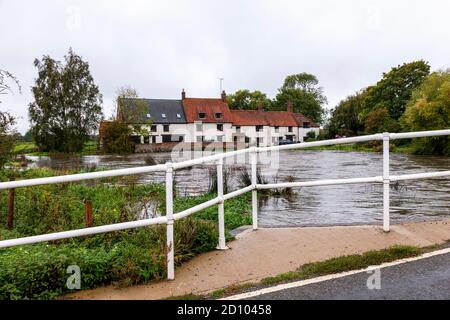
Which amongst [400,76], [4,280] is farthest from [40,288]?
[400,76]

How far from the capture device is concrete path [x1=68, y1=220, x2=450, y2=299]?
4500mm

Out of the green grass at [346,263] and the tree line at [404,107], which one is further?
the tree line at [404,107]

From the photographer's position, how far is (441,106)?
1761 inches

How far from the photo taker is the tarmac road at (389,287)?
394 cm

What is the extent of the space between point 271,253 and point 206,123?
74.9 meters

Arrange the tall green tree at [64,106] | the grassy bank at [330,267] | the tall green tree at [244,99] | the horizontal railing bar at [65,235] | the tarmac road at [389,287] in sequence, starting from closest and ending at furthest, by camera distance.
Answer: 1. the tarmac road at [389,287]
2. the horizontal railing bar at [65,235]
3. the grassy bank at [330,267]
4. the tall green tree at [64,106]
5. the tall green tree at [244,99]

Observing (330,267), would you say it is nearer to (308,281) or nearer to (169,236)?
(308,281)

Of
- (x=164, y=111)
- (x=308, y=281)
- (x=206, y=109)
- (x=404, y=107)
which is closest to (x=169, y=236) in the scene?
(x=308, y=281)

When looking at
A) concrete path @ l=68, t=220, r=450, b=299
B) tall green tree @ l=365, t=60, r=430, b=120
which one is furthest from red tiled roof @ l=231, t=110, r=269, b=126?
concrete path @ l=68, t=220, r=450, b=299

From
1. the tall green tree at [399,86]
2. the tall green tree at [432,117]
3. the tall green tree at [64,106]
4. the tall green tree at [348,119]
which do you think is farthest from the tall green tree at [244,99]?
the tall green tree at [432,117]

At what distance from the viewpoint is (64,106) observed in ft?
205

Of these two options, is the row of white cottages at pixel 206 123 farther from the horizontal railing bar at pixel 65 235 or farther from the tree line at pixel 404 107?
the horizontal railing bar at pixel 65 235

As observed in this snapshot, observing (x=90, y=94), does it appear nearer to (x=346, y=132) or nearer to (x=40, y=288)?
(x=346, y=132)

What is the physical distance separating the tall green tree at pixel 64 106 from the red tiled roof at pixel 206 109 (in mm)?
18633
